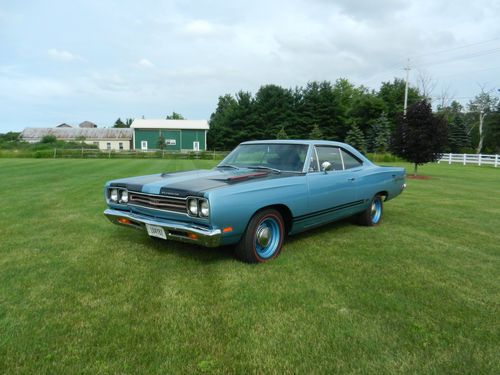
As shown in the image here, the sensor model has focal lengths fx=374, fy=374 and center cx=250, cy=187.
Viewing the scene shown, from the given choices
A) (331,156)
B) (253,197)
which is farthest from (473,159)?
(253,197)

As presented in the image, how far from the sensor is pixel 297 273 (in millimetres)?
4102

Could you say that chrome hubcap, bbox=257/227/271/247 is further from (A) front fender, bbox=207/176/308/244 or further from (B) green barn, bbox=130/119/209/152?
(B) green barn, bbox=130/119/209/152

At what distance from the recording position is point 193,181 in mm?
4336

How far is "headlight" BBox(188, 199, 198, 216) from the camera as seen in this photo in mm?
3861

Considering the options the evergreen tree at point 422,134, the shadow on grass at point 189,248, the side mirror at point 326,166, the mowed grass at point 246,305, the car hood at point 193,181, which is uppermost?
the evergreen tree at point 422,134

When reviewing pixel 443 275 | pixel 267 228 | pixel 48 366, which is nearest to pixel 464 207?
pixel 443 275

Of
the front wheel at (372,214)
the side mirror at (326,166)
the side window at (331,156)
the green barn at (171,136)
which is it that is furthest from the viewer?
the green barn at (171,136)

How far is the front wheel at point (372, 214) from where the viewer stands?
638 cm

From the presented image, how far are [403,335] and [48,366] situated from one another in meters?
2.52

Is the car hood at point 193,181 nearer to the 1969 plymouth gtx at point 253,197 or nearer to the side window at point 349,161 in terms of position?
the 1969 plymouth gtx at point 253,197

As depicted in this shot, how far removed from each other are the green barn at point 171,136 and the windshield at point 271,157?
4902 cm

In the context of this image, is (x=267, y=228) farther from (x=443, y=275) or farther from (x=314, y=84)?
(x=314, y=84)

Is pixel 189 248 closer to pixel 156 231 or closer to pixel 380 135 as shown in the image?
pixel 156 231

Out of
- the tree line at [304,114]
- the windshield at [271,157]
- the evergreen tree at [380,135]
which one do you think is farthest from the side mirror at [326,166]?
the tree line at [304,114]
